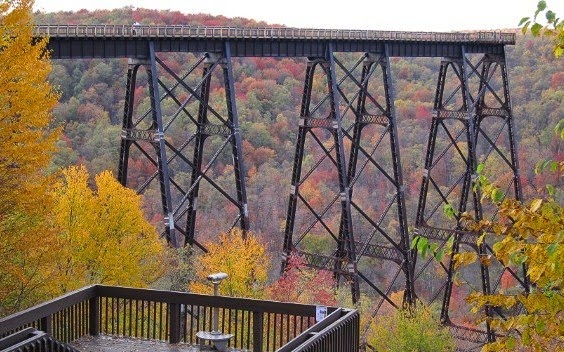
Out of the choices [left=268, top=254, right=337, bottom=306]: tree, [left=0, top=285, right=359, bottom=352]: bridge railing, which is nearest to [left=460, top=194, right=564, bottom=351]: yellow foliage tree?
[left=0, top=285, right=359, bottom=352]: bridge railing

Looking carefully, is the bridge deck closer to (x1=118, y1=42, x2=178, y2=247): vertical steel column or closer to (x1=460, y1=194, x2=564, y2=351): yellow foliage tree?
(x1=118, y1=42, x2=178, y2=247): vertical steel column

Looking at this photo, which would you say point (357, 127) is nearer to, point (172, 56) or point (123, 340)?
point (123, 340)

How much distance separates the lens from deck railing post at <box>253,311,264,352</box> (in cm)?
1052

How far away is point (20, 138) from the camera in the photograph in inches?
587

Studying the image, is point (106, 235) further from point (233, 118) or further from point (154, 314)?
point (154, 314)

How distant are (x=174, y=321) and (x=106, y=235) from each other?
404 inches

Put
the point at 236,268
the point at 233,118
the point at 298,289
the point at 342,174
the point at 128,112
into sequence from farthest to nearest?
1. the point at 298,289
2. the point at 342,174
3. the point at 236,268
4. the point at 233,118
5. the point at 128,112

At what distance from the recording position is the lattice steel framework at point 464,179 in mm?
27375

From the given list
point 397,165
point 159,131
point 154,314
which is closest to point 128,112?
point 159,131

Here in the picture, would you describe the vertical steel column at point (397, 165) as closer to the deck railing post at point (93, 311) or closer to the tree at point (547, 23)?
the deck railing post at point (93, 311)

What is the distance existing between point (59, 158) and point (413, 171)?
22128 millimetres

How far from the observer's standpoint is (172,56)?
60906mm

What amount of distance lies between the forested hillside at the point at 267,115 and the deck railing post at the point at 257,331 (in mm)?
33914

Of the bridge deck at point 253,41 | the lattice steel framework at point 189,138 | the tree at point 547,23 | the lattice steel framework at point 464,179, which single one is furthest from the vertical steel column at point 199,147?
the tree at point 547,23
